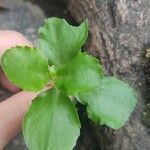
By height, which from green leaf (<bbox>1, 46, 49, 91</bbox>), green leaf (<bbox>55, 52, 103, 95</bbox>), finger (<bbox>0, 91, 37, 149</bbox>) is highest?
green leaf (<bbox>1, 46, 49, 91</bbox>)

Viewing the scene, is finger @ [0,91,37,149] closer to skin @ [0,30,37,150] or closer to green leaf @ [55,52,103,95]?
skin @ [0,30,37,150]

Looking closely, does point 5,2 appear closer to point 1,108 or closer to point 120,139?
point 1,108

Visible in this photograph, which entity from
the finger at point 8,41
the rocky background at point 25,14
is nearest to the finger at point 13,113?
the finger at point 8,41

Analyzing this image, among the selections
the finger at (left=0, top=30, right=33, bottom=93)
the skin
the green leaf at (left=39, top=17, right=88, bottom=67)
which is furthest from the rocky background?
the green leaf at (left=39, top=17, right=88, bottom=67)

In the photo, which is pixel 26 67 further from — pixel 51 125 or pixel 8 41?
pixel 8 41

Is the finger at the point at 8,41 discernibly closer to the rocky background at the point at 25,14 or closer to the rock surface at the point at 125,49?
the rock surface at the point at 125,49

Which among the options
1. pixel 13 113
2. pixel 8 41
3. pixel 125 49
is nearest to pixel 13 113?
pixel 13 113
